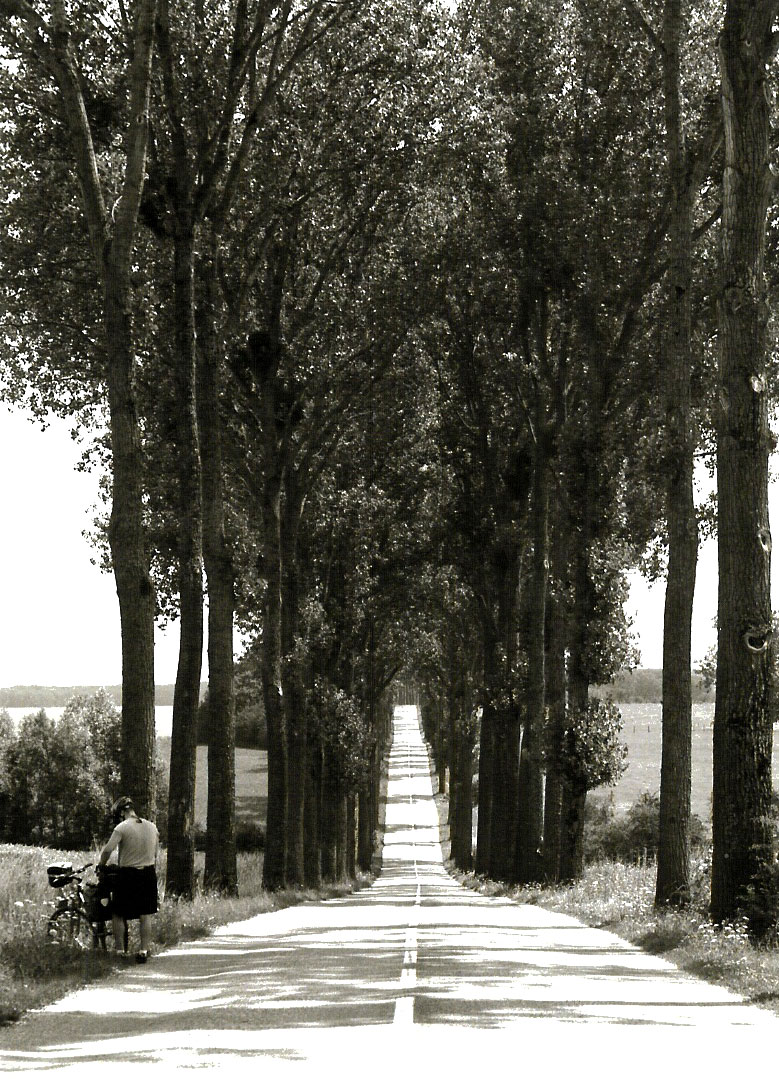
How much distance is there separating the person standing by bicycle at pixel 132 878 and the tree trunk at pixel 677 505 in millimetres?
8608

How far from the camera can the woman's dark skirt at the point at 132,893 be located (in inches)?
592

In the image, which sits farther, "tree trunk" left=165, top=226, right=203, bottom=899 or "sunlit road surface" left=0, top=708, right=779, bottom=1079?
"tree trunk" left=165, top=226, right=203, bottom=899

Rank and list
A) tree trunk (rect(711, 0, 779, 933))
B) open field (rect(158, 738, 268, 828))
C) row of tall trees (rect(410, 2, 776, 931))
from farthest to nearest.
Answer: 1. open field (rect(158, 738, 268, 828))
2. row of tall trees (rect(410, 2, 776, 931))
3. tree trunk (rect(711, 0, 779, 933))

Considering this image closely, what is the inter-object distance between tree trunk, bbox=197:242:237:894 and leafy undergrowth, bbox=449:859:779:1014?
20.0ft

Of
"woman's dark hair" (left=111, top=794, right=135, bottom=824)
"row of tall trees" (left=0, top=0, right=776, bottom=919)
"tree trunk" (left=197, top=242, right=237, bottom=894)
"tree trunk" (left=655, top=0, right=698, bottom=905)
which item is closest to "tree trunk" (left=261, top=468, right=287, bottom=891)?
"row of tall trees" (left=0, top=0, right=776, bottom=919)

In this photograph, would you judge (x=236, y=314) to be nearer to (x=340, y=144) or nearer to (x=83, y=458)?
(x=340, y=144)

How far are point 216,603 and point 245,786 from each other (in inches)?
3628

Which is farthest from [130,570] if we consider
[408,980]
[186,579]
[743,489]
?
[408,980]

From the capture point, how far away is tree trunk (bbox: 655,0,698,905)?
21.2 metres

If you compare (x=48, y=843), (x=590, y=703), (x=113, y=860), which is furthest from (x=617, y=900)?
(x=48, y=843)

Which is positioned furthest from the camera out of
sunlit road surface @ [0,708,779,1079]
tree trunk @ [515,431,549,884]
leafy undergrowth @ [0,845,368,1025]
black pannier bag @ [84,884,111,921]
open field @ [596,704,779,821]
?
open field @ [596,704,779,821]

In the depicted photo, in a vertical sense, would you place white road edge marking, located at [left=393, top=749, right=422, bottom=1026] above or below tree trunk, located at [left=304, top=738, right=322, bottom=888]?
above

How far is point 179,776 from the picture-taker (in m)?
22.8

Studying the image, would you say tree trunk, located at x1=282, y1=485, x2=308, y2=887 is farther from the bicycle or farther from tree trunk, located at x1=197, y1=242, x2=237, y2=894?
the bicycle
